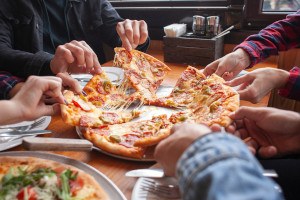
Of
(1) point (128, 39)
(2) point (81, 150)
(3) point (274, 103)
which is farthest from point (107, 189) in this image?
(3) point (274, 103)

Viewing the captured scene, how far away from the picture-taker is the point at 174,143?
0.76 metres

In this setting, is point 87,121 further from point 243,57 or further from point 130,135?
point 243,57

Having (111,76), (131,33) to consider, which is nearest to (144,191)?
(111,76)

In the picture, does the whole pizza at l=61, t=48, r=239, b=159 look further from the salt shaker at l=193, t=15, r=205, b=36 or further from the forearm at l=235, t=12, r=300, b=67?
the salt shaker at l=193, t=15, r=205, b=36

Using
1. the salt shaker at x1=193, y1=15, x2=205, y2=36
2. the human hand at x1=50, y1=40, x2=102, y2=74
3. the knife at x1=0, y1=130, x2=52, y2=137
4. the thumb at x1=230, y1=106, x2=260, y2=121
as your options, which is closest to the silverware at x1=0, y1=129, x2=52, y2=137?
the knife at x1=0, y1=130, x2=52, y2=137

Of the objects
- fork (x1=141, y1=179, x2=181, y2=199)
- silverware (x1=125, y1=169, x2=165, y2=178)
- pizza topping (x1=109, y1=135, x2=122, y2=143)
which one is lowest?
pizza topping (x1=109, y1=135, x2=122, y2=143)

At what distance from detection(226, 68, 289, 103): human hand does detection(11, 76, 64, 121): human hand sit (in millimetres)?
824

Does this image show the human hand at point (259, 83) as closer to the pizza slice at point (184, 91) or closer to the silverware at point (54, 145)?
the pizza slice at point (184, 91)

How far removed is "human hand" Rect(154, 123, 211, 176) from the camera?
742mm

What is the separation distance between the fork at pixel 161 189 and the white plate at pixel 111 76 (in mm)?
942

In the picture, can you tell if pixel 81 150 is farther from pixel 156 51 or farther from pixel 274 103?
pixel 156 51

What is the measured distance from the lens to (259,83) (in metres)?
1.40

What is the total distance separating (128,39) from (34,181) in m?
1.14

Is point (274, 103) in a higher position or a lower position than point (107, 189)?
lower
